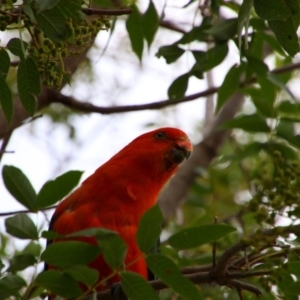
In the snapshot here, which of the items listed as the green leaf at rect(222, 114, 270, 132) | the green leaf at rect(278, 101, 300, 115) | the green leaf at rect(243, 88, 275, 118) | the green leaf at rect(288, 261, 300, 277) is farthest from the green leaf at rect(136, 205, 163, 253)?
the green leaf at rect(278, 101, 300, 115)

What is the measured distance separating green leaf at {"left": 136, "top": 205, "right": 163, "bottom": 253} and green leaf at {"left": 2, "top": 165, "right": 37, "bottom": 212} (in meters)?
0.58

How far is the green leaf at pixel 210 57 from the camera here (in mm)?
4086

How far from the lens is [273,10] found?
259cm

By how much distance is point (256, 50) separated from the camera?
184 inches

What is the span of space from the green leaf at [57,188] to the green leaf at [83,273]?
439 mm

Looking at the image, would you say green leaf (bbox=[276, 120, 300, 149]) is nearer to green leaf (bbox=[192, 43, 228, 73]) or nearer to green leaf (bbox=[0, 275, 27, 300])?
green leaf (bbox=[192, 43, 228, 73])

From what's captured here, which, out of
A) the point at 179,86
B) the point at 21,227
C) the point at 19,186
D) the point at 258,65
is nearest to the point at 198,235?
the point at 21,227

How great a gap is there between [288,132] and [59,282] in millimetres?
2633

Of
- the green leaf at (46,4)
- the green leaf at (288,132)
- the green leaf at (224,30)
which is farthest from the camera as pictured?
the green leaf at (288,132)

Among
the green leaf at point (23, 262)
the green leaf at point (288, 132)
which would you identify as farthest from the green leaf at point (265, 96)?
the green leaf at point (23, 262)

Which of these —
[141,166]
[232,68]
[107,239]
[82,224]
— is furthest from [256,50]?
[107,239]

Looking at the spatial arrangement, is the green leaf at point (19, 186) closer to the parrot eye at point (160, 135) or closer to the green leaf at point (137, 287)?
the green leaf at point (137, 287)

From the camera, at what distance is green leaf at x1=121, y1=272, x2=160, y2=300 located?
243 cm

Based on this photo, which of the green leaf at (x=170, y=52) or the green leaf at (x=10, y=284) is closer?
the green leaf at (x=10, y=284)
